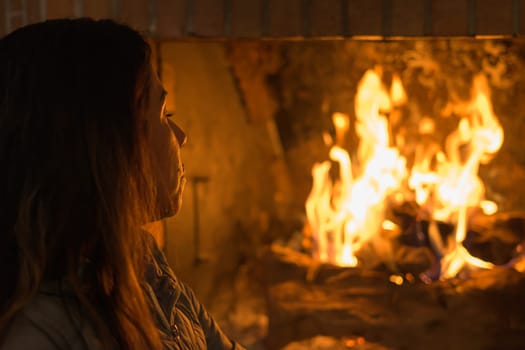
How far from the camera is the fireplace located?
7.20 feet

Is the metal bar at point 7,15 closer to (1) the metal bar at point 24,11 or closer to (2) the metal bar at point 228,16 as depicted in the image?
(1) the metal bar at point 24,11

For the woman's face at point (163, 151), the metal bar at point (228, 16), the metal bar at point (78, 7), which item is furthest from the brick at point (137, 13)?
the woman's face at point (163, 151)

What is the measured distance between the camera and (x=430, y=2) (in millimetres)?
2168

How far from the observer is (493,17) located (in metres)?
2.15

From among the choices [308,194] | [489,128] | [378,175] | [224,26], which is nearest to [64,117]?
[224,26]

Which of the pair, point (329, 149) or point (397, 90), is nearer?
point (397, 90)

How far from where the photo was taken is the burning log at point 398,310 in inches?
94.1

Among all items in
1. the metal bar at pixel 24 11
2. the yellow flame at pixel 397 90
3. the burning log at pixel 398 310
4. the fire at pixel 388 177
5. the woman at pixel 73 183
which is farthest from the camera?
the yellow flame at pixel 397 90

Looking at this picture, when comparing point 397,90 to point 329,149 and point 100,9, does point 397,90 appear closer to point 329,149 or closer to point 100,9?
point 329,149

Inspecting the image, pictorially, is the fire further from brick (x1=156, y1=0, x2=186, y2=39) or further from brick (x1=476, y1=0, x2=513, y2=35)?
brick (x1=156, y1=0, x2=186, y2=39)

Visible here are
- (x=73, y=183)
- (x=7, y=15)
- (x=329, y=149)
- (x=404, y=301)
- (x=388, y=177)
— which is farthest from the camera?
(x=329, y=149)

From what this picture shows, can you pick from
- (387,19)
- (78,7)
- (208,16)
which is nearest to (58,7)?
(78,7)

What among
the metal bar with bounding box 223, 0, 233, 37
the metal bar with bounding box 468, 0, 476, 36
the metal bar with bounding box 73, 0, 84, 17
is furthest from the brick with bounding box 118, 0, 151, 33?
the metal bar with bounding box 468, 0, 476, 36

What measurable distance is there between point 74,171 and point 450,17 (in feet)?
5.10
